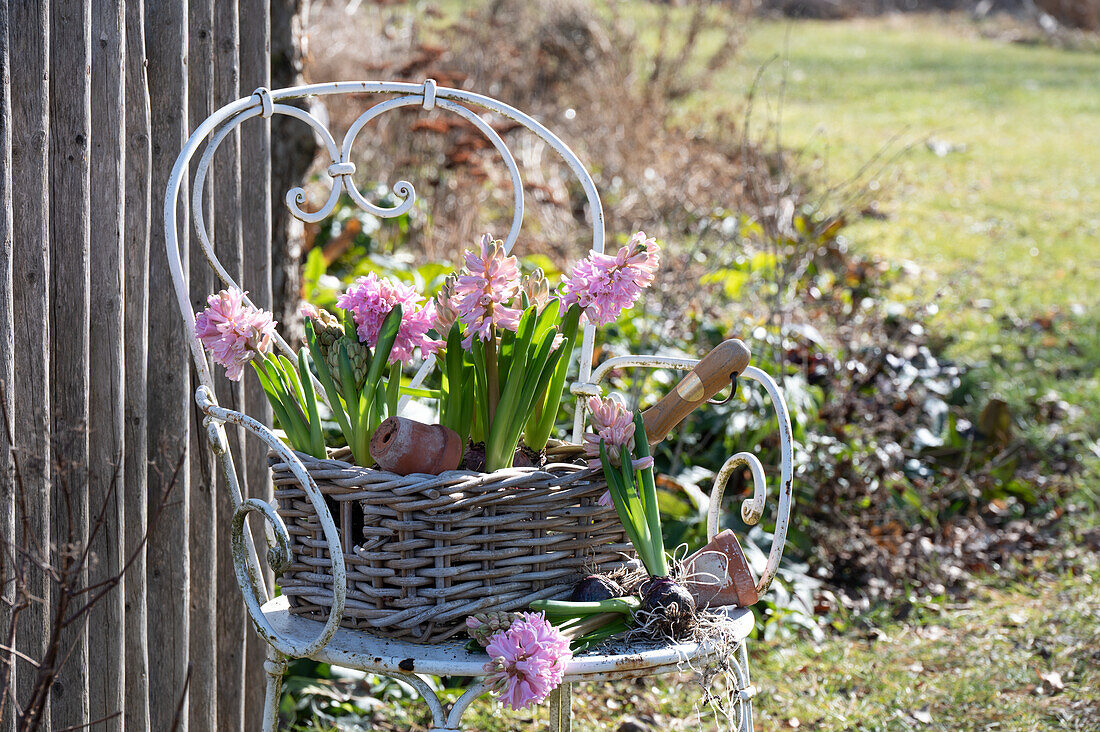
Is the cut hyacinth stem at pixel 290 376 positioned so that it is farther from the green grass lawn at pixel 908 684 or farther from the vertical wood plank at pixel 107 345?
the green grass lawn at pixel 908 684

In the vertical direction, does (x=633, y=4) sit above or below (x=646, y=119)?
above

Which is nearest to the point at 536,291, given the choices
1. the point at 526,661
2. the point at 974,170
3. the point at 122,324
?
the point at 526,661

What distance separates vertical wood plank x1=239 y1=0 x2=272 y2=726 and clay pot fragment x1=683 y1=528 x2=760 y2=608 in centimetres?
93

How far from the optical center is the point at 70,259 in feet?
5.18

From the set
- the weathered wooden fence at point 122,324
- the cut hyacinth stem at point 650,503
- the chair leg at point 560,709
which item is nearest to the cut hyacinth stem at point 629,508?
the cut hyacinth stem at point 650,503

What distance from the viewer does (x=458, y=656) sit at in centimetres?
137

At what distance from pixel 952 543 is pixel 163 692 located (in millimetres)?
2627

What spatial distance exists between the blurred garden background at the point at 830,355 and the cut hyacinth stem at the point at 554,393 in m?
1.21

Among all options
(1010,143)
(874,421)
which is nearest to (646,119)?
(874,421)

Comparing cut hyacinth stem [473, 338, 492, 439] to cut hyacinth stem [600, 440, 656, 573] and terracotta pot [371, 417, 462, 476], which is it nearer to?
terracotta pot [371, 417, 462, 476]

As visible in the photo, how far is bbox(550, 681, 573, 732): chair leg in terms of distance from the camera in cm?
191

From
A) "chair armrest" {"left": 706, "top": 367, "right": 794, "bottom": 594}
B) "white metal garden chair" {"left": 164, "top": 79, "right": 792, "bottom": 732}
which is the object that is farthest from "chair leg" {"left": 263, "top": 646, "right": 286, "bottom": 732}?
"chair armrest" {"left": 706, "top": 367, "right": 794, "bottom": 594}

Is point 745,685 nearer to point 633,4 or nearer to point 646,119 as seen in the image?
point 646,119

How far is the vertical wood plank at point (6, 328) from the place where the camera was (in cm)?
143
